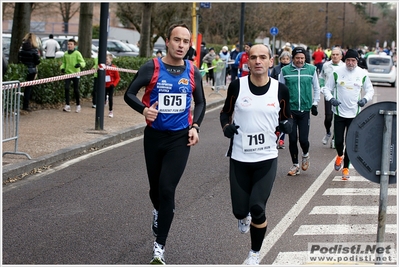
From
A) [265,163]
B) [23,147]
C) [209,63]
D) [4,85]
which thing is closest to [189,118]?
A: [265,163]

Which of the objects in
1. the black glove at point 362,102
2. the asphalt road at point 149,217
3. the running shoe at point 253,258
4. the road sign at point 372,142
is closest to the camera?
the road sign at point 372,142

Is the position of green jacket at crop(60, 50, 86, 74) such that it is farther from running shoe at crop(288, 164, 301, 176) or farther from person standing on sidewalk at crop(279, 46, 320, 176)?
running shoe at crop(288, 164, 301, 176)

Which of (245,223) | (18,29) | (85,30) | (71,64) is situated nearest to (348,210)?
(245,223)

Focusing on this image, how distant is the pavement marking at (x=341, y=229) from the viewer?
7539mm

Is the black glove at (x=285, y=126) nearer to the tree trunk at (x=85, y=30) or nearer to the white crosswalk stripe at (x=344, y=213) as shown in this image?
the white crosswalk stripe at (x=344, y=213)

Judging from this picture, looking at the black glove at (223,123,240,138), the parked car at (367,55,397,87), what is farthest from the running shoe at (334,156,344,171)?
the parked car at (367,55,397,87)

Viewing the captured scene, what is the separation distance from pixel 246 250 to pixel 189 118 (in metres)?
1.27

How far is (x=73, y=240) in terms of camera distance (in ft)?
23.6

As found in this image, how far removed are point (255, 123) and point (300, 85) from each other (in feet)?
16.0

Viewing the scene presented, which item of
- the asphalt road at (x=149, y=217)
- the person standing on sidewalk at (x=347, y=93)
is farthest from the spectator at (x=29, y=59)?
the person standing on sidewalk at (x=347, y=93)

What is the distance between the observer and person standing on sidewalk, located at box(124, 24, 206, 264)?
6.47m

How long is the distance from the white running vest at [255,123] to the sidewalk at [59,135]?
5218 mm

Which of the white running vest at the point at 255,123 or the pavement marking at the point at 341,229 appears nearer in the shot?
the white running vest at the point at 255,123

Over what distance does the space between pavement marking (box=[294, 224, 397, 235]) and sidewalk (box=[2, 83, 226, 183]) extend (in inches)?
184
